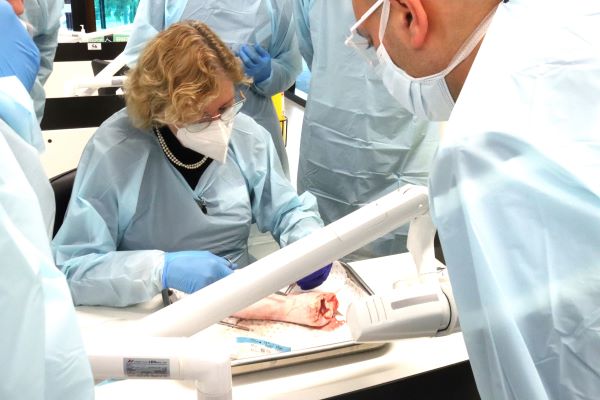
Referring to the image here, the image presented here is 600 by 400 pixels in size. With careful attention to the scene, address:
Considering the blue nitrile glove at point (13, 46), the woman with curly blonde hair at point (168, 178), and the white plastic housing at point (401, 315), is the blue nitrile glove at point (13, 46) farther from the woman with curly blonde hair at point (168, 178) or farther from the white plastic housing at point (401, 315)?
the white plastic housing at point (401, 315)

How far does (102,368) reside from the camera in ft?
2.46

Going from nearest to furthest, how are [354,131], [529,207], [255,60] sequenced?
1. [529,207]
2. [354,131]
3. [255,60]

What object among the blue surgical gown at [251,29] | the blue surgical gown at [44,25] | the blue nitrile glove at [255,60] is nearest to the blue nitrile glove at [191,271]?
the blue surgical gown at [251,29]

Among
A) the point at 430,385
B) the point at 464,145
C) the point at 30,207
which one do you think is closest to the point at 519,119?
the point at 464,145

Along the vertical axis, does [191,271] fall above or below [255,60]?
below

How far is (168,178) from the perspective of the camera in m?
1.60

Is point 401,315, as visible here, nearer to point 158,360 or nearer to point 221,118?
point 158,360

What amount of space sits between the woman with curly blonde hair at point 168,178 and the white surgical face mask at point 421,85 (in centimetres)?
52

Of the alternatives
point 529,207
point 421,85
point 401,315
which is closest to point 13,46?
point 421,85

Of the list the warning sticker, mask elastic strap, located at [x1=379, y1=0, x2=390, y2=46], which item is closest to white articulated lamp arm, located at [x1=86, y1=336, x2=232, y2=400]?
the warning sticker

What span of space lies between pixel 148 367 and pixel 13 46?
103 cm

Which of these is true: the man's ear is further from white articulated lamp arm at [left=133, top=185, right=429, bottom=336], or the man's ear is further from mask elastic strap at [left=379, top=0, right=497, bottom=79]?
white articulated lamp arm at [left=133, top=185, right=429, bottom=336]

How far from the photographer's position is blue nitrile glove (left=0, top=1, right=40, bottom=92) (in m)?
1.37

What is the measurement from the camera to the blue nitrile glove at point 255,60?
2.27m
